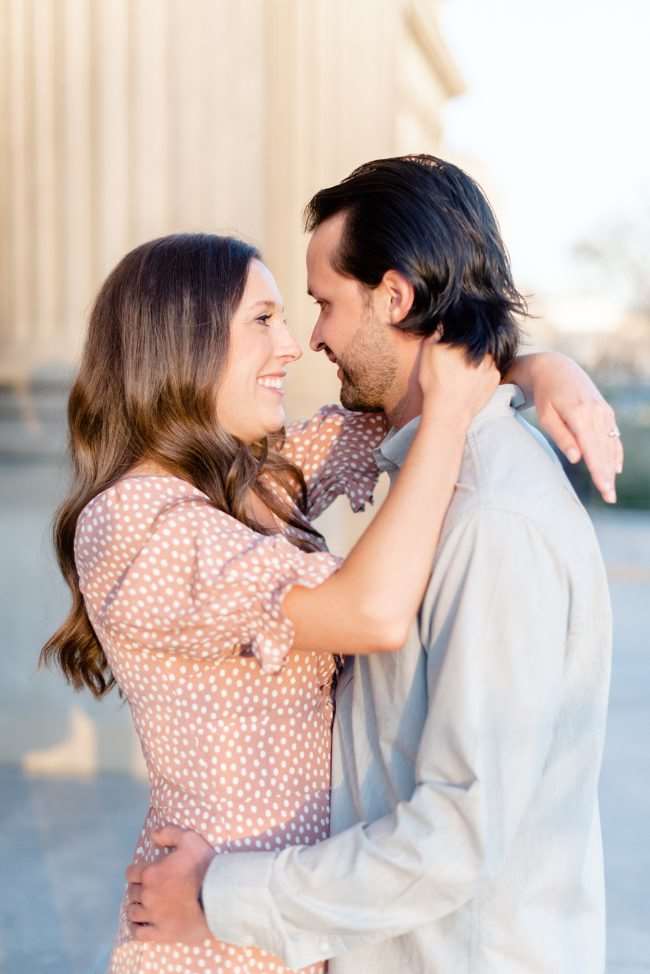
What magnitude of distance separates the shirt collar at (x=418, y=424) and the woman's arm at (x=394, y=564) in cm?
3

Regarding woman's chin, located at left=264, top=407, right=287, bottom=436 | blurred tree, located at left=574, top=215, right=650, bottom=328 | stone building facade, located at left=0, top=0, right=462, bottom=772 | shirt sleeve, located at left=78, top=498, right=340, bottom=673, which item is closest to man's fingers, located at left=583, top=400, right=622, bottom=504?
shirt sleeve, located at left=78, top=498, right=340, bottom=673

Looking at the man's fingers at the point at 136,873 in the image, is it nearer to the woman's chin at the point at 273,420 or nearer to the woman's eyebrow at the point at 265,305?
the woman's chin at the point at 273,420

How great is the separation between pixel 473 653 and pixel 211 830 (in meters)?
0.49

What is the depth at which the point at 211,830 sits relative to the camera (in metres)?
1.49

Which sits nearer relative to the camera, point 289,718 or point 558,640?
point 558,640

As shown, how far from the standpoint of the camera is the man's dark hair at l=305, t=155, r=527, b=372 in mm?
1547

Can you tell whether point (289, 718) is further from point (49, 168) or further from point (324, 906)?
point (49, 168)

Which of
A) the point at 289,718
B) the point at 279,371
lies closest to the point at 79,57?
the point at 279,371

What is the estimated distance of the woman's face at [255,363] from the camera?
5.50ft

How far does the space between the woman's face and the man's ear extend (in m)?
0.21

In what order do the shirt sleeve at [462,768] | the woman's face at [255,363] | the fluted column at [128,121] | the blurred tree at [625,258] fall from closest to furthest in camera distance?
the shirt sleeve at [462,768]
the woman's face at [255,363]
the fluted column at [128,121]
the blurred tree at [625,258]

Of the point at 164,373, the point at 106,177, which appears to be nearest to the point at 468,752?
the point at 164,373

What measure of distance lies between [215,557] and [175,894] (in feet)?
1.43

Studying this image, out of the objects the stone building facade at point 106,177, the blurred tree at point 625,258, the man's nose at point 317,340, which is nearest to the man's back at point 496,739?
the man's nose at point 317,340
